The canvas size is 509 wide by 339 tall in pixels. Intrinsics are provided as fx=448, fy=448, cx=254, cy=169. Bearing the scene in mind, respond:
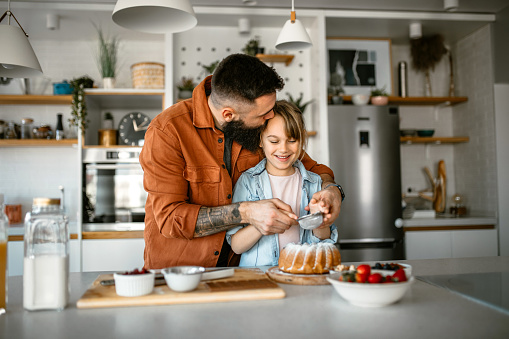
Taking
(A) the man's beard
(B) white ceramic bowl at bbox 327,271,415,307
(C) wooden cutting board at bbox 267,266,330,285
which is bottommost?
(C) wooden cutting board at bbox 267,266,330,285

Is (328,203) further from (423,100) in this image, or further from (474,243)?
(423,100)

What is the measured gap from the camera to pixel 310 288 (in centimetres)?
136

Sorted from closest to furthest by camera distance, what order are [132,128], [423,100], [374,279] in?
1. [374,279]
2. [132,128]
3. [423,100]

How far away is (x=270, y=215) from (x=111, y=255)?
100 inches

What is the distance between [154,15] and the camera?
5.39 feet

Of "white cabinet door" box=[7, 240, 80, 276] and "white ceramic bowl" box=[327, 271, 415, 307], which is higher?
"white ceramic bowl" box=[327, 271, 415, 307]

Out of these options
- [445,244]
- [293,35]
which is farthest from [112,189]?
[445,244]

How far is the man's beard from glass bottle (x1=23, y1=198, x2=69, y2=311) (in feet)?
3.07

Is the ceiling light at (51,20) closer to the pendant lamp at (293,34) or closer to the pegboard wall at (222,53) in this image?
the pegboard wall at (222,53)

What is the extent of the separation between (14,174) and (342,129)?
3.11 meters

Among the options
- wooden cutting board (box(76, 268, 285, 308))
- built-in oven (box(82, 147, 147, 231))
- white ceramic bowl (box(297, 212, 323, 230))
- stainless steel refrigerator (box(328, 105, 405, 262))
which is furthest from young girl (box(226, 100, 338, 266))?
built-in oven (box(82, 147, 147, 231))

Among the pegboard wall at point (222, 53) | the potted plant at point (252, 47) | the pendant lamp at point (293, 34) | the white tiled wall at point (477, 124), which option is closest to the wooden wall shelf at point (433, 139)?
the white tiled wall at point (477, 124)

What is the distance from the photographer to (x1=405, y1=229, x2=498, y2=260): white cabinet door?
13.1 feet

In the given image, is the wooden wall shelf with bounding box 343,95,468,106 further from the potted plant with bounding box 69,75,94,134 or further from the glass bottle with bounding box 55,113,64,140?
the glass bottle with bounding box 55,113,64,140
